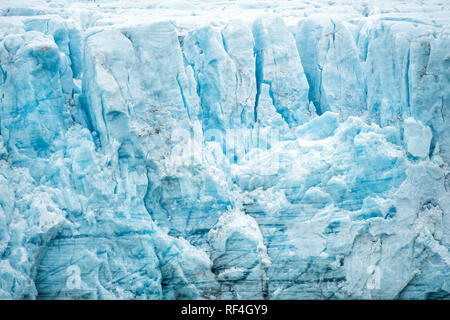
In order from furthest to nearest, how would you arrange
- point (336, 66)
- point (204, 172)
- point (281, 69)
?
point (336, 66) → point (281, 69) → point (204, 172)

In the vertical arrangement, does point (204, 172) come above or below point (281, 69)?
below

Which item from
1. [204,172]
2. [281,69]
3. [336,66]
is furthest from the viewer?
[336,66]

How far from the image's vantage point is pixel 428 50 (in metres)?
7.52

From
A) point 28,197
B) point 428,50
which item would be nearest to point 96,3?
point 28,197

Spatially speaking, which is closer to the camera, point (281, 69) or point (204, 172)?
point (204, 172)

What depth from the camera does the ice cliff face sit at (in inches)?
267

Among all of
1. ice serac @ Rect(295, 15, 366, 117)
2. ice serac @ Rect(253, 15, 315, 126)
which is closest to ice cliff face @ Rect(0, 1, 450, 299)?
ice serac @ Rect(253, 15, 315, 126)

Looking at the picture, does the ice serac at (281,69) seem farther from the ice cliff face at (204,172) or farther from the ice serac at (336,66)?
the ice serac at (336,66)

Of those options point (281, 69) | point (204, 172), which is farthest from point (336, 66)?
point (204, 172)

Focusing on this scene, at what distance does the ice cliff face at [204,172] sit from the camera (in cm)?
677

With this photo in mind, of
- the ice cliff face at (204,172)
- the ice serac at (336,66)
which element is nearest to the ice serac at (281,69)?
the ice cliff face at (204,172)

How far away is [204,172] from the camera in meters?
7.16

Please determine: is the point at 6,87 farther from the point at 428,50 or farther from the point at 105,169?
the point at 428,50

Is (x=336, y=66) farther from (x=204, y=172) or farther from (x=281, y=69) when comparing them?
(x=204, y=172)
